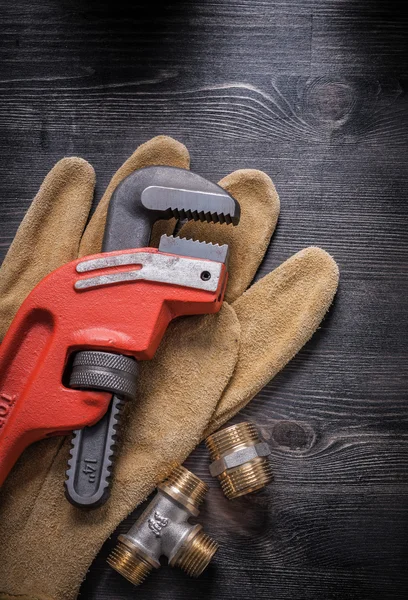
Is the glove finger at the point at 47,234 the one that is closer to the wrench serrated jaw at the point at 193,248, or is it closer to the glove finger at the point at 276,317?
the wrench serrated jaw at the point at 193,248

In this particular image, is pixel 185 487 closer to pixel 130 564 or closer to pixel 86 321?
pixel 130 564

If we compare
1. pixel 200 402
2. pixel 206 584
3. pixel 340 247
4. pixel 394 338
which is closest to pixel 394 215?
pixel 340 247

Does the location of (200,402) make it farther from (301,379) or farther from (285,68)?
(285,68)

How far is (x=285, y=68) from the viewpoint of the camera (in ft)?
4.24

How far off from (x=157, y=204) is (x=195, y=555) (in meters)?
0.63

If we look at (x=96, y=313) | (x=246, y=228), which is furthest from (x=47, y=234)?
(x=246, y=228)

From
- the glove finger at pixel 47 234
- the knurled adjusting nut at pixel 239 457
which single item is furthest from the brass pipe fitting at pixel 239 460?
the glove finger at pixel 47 234

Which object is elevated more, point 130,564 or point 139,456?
point 139,456

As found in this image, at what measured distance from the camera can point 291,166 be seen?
4.17 feet

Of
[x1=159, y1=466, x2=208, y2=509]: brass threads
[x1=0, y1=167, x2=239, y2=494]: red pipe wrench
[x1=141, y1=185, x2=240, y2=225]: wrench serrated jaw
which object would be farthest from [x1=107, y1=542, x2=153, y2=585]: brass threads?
[x1=141, y1=185, x2=240, y2=225]: wrench serrated jaw

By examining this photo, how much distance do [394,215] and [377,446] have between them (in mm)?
456

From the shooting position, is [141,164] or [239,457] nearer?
[239,457]

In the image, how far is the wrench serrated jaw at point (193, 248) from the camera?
113 cm

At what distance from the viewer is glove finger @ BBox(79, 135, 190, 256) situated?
1237 mm
